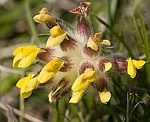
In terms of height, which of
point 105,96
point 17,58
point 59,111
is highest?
point 17,58

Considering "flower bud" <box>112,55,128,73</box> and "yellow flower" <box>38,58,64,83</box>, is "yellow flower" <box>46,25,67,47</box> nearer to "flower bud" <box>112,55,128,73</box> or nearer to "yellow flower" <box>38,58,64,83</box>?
"yellow flower" <box>38,58,64,83</box>

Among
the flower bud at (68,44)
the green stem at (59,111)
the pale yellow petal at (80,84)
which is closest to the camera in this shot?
the pale yellow petal at (80,84)

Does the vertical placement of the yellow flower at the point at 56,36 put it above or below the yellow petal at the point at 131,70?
above

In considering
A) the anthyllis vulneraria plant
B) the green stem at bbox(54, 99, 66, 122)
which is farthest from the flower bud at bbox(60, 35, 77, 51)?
the green stem at bbox(54, 99, 66, 122)

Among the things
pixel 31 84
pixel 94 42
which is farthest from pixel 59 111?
pixel 94 42

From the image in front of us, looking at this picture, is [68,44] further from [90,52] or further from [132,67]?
[132,67]

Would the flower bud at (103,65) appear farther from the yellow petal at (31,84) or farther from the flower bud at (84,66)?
the yellow petal at (31,84)

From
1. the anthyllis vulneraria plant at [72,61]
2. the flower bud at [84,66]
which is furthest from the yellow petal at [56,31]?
the flower bud at [84,66]
